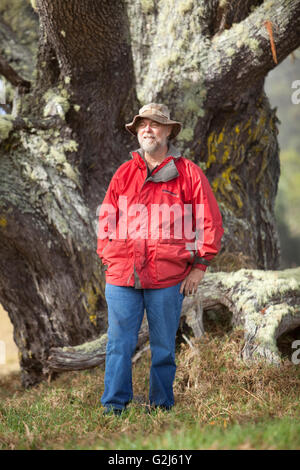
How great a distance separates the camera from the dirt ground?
7797 millimetres

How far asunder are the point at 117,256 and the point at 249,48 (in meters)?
2.99

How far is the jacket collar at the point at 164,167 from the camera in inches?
137

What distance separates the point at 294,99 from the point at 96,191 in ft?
8.60

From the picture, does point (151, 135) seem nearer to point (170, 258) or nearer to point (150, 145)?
point (150, 145)

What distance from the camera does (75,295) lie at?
5180 mm

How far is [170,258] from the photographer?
3.40 m

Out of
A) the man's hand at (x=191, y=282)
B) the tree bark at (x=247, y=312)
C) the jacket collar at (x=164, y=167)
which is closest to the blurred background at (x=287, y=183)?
the tree bark at (x=247, y=312)

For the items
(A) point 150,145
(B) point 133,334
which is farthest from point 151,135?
(B) point 133,334

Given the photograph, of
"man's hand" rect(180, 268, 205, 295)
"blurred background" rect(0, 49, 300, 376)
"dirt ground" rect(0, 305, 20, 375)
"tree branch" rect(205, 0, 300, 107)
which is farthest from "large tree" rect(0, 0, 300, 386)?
"dirt ground" rect(0, 305, 20, 375)

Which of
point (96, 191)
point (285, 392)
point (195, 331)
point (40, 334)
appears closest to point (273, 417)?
point (285, 392)

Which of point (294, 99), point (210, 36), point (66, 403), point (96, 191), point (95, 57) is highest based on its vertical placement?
point (210, 36)

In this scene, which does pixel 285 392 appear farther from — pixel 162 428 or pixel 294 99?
Answer: pixel 294 99

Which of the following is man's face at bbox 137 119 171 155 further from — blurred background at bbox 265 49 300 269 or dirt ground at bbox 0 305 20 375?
blurred background at bbox 265 49 300 269

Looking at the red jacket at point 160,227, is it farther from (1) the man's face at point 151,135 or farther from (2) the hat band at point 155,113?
(2) the hat band at point 155,113
